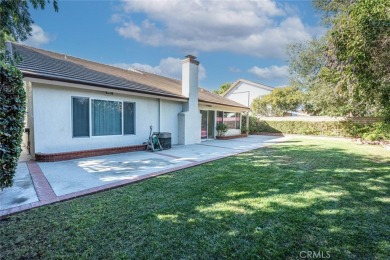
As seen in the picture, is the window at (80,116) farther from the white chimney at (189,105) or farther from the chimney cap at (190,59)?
the chimney cap at (190,59)

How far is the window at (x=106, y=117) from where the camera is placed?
9516 mm

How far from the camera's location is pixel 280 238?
3064 mm

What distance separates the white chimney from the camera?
13.5m

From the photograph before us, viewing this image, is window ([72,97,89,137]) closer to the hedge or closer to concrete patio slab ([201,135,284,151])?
concrete patio slab ([201,135,284,151])

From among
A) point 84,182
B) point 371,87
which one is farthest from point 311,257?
point 371,87

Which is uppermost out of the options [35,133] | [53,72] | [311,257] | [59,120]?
[53,72]

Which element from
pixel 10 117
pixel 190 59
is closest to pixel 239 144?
pixel 190 59

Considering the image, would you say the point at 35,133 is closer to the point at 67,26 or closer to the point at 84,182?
the point at 84,182

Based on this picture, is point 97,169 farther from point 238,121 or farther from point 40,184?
point 238,121

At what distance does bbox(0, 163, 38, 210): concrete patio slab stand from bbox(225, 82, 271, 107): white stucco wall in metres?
32.9

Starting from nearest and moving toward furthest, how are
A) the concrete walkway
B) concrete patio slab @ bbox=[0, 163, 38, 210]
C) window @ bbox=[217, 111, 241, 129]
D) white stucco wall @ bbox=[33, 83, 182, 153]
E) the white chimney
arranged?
concrete patio slab @ bbox=[0, 163, 38, 210], the concrete walkway, white stucco wall @ bbox=[33, 83, 182, 153], the white chimney, window @ bbox=[217, 111, 241, 129]

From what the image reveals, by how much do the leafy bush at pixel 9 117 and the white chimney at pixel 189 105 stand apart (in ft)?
31.7

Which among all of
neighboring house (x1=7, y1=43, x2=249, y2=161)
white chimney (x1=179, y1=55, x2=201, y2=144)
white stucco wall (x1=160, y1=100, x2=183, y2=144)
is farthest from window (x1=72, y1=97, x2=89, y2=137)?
white chimney (x1=179, y1=55, x2=201, y2=144)

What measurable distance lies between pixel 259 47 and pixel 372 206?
70.7 feet
